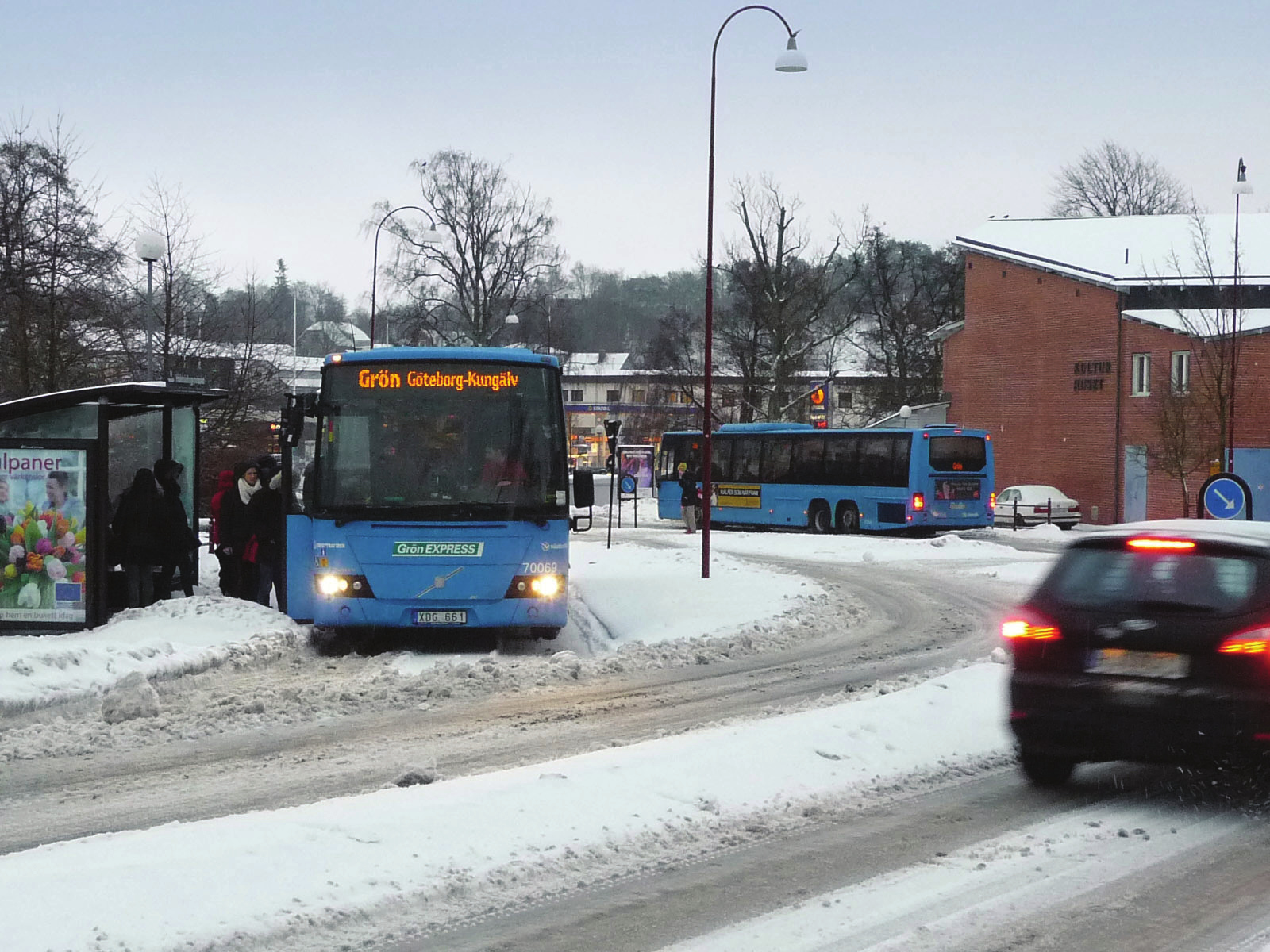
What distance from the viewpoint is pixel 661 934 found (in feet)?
17.9

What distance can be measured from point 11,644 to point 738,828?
27.4ft

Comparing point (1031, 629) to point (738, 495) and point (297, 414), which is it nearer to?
point (297, 414)

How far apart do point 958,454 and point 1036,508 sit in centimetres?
937

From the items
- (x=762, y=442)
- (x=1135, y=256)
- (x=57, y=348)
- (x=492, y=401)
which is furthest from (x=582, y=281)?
(x=492, y=401)

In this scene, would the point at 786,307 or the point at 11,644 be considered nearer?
the point at 11,644

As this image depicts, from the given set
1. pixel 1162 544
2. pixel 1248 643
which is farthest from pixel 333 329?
pixel 1248 643

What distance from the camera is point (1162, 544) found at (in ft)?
25.9

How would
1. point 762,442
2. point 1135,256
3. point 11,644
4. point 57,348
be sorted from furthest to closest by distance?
point 1135,256
point 762,442
point 57,348
point 11,644

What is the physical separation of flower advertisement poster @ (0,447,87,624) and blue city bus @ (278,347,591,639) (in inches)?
87.8

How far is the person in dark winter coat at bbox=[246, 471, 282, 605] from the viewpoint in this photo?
16.8 meters

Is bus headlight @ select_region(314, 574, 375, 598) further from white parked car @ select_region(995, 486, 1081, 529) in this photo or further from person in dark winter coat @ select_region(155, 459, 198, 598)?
white parked car @ select_region(995, 486, 1081, 529)

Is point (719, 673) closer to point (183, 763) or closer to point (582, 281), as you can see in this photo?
point (183, 763)

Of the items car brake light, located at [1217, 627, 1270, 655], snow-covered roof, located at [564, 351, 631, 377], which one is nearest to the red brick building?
car brake light, located at [1217, 627, 1270, 655]

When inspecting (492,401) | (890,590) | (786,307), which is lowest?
(890,590)
